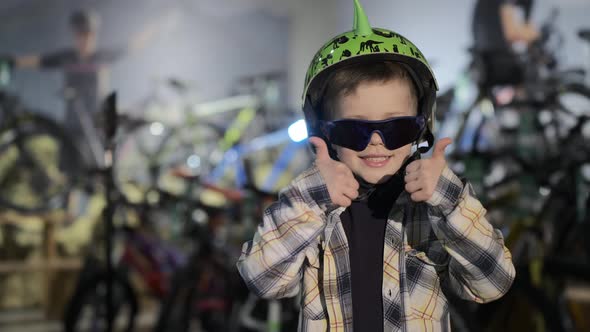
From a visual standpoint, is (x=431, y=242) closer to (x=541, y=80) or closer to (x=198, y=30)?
(x=541, y=80)

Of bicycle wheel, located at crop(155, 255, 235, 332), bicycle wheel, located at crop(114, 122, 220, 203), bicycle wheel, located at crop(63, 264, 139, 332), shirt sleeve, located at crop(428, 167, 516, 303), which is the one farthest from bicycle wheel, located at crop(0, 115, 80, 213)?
shirt sleeve, located at crop(428, 167, 516, 303)

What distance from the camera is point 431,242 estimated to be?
3.76 feet

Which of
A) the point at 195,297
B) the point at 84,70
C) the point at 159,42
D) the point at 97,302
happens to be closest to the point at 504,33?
the point at 195,297

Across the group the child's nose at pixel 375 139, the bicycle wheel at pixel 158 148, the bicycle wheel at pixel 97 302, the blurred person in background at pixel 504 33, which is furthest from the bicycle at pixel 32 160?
the child's nose at pixel 375 139

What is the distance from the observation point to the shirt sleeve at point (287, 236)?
1084mm

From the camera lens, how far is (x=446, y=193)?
1035 mm

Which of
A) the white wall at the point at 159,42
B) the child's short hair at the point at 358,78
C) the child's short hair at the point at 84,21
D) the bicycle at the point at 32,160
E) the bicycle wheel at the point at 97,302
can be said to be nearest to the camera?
the child's short hair at the point at 358,78

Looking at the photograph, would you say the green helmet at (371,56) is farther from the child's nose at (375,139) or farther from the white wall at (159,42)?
the white wall at (159,42)

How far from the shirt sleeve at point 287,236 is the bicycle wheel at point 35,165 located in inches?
141

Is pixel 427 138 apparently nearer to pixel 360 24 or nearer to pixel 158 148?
pixel 360 24

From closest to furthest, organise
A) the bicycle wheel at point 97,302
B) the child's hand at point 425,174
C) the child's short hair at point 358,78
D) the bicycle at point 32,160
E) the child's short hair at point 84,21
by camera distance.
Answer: the child's hand at point 425,174, the child's short hair at point 358,78, the bicycle wheel at point 97,302, the bicycle at point 32,160, the child's short hair at point 84,21

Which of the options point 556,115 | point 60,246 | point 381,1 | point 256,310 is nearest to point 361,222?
point 381,1

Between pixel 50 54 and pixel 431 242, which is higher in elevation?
pixel 50 54

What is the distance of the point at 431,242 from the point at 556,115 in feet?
8.32
